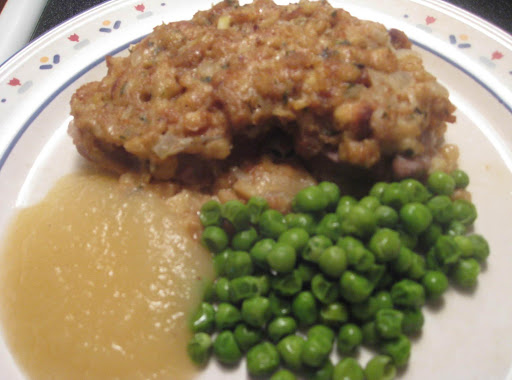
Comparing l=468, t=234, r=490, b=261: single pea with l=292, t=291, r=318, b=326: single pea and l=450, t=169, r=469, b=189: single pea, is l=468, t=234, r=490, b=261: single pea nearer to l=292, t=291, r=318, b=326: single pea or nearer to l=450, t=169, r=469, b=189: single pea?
l=450, t=169, r=469, b=189: single pea

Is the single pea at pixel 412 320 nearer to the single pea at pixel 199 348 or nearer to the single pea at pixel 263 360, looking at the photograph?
the single pea at pixel 263 360

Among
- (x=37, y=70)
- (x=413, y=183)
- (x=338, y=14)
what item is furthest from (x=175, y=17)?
(x=413, y=183)

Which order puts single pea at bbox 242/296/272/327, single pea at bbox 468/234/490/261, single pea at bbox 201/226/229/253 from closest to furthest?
single pea at bbox 242/296/272/327
single pea at bbox 468/234/490/261
single pea at bbox 201/226/229/253

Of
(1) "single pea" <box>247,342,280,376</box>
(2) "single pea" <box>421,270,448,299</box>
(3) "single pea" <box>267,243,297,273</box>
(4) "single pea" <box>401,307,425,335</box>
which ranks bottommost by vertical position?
(1) "single pea" <box>247,342,280,376</box>

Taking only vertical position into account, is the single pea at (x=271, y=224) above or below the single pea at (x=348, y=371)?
above

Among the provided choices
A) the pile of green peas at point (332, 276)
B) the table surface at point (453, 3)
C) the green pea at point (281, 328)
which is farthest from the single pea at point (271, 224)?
the table surface at point (453, 3)

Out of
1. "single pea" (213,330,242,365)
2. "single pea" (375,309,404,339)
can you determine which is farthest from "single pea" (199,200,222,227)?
"single pea" (375,309,404,339)

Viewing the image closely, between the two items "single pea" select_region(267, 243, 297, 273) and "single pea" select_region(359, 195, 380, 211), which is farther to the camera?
"single pea" select_region(359, 195, 380, 211)
